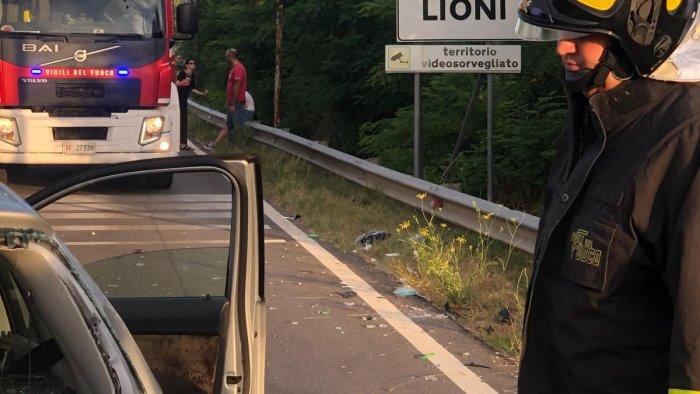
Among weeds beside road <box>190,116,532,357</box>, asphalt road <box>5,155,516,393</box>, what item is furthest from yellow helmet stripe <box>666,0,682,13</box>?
weeds beside road <box>190,116,532,357</box>

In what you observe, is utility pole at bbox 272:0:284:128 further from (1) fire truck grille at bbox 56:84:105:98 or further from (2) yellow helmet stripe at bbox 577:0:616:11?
(2) yellow helmet stripe at bbox 577:0:616:11

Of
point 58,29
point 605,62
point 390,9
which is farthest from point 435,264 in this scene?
point 390,9

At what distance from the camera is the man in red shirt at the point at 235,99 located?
20.8m

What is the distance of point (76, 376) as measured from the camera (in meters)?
2.31

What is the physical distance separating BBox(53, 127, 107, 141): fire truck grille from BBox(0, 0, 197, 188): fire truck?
0.5 inches

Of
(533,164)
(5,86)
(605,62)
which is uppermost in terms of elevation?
(605,62)

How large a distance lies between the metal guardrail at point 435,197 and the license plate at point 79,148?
3127 mm

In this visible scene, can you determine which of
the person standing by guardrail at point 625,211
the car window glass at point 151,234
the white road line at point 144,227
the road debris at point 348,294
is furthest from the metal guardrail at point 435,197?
the person standing by guardrail at point 625,211

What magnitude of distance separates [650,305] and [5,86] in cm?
1108

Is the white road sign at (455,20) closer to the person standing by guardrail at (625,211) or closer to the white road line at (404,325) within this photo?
the white road line at (404,325)

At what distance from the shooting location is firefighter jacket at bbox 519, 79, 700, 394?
223cm

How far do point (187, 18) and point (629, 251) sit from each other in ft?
37.1

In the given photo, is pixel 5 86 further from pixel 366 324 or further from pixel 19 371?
pixel 19 371

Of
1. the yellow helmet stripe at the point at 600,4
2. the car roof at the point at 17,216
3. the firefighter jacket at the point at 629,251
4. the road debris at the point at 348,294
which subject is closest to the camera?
the car roof at the point at 17,216
